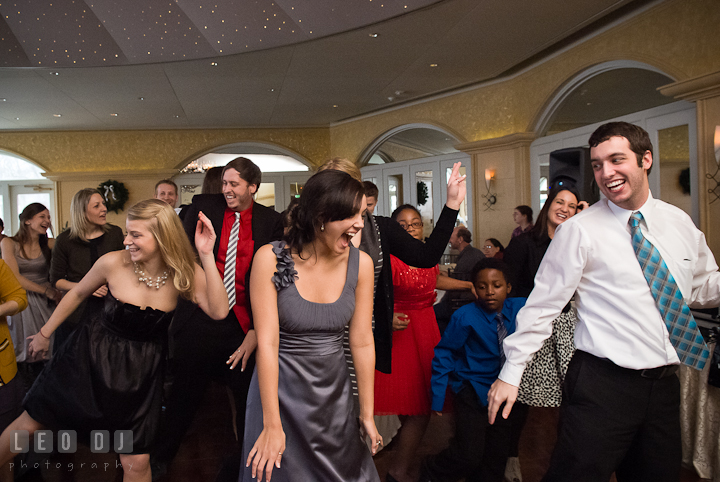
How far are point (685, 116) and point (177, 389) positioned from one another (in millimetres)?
4899

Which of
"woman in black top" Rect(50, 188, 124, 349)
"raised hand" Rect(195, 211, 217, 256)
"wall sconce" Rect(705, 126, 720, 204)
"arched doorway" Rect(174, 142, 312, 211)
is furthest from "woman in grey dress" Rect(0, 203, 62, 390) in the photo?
"arched doorway" Rect(174, 142, 312, 211)

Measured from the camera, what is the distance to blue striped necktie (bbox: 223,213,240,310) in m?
2.59

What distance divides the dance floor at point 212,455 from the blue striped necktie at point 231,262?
0.91 meters

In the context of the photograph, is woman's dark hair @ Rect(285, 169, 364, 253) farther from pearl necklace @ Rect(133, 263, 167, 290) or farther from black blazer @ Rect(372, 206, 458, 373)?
pearl necklace @ Rect(133, 263, 167, 290)

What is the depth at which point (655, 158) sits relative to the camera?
5.35 meters

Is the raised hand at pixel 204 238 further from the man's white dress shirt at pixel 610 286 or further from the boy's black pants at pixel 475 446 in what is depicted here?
the boy's black pants at pixel 475 446

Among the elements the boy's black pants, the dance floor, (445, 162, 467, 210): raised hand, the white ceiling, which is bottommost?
the dance floor

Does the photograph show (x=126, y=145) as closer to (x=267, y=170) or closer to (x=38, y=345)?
(x=267, y=170)

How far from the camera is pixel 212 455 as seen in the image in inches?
127

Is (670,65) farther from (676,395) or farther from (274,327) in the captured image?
(274,327)

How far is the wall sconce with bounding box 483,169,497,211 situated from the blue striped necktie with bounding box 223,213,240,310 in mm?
5930

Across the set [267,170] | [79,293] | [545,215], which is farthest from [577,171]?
[267,170]

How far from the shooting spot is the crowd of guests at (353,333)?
5.27 ft

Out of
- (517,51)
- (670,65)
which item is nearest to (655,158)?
(670,65)
